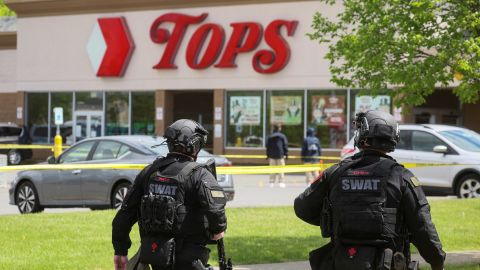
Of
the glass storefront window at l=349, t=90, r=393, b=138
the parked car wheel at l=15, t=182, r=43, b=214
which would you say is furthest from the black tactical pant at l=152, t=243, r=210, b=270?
the glass storefront window at l=349, t=90, r=393, b=138

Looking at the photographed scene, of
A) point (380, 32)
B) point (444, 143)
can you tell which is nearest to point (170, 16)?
point (444, 143)

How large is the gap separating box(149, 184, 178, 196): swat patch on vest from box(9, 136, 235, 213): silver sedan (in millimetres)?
8908

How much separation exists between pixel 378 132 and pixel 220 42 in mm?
27682

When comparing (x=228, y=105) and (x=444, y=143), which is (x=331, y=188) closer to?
(x=444, y=143)

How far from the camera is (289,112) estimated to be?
32.2 m

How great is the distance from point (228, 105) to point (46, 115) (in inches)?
355

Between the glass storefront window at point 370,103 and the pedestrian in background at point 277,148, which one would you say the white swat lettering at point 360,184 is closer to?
the pedestrian in background at point 277,148

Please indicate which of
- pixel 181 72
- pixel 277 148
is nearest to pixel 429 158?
pixel 277 148

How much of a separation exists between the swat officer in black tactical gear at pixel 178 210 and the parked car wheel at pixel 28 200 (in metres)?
10.3

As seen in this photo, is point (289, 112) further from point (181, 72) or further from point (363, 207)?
point (363, 207)

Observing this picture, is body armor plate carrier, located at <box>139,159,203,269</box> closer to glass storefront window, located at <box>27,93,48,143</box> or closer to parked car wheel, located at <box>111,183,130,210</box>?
parked car wheel, located at <box>111,183,130,210</box>

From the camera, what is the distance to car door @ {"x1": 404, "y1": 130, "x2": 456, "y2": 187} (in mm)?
Answer: 18141

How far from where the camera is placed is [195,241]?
18.1 feet

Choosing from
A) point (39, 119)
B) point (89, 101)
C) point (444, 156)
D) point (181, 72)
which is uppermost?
point (181, 72)
